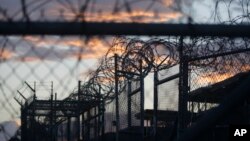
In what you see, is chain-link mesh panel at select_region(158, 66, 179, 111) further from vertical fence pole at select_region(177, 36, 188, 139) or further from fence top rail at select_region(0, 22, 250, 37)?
fence top rail at select_region(0, 22, 250, 37)

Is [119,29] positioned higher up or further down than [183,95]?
higher up

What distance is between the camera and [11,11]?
10.9ft

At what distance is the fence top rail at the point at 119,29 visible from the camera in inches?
132

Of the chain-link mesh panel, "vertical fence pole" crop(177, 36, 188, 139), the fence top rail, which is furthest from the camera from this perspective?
the chain-link mesh panel

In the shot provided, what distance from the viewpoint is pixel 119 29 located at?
346cm

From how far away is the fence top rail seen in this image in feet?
11.0

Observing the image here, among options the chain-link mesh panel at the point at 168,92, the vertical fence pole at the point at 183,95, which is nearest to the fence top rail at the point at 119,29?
the vertical fence pole at the point at 183,95

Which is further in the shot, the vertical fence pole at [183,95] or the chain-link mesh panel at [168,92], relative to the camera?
the chain-link mesh panel at [168,92]

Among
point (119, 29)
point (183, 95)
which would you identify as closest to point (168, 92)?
point (183, 95)

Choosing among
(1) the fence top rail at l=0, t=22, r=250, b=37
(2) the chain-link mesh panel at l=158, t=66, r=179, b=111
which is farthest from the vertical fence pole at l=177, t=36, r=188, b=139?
(1) the fence top rail at l=0, t=22, r=250, b=37

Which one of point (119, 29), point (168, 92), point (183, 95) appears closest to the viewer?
point (119, 29)

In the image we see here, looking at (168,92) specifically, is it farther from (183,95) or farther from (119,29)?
(119,29)

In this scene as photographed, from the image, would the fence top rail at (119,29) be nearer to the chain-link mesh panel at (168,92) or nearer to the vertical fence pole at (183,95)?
the vertical fence pole at (183,95)

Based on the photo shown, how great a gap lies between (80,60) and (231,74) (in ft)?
18.5
